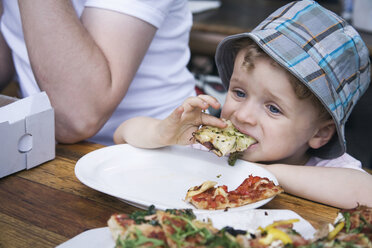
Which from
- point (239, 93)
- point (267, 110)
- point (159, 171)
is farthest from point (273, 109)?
point (159, 171)

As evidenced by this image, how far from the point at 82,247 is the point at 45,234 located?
0.56 ft

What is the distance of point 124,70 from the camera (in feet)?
6.01

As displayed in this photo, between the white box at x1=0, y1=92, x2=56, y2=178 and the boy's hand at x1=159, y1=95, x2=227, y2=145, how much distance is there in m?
0.40

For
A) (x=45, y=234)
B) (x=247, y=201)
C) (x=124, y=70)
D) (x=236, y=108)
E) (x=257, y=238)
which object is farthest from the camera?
(x=124, y=70)

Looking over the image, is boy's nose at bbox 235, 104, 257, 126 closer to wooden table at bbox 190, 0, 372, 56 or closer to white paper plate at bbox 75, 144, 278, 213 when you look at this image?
white paper plate at bbox 75, 144, 278, 213

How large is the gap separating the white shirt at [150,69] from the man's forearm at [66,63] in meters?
0.31

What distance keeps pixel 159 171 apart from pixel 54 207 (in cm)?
40

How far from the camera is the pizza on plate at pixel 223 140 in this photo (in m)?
1.48

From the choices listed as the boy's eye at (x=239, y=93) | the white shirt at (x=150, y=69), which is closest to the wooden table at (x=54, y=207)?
the boy's eye at (x=239, y=93)

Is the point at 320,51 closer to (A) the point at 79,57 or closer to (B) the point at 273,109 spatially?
(B) the point at 273,109

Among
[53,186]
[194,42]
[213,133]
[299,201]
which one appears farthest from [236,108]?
[194,42]

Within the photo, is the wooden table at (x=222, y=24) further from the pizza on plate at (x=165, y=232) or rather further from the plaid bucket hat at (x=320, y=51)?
the pizza on plate at (x=165, y=232)

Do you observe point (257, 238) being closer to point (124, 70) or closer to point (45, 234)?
point (45, 234)

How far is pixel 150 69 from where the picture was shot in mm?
2143
